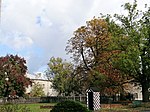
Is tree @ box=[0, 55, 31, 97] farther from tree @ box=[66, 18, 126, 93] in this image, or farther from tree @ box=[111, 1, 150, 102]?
tree @ box=[111, 1, 150, 102]

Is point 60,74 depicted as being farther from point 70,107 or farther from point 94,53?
point 70,107

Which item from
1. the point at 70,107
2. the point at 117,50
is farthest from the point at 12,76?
the point at 70,107

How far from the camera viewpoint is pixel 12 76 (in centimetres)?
6862

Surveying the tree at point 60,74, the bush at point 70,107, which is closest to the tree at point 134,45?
the bush at point 70,107

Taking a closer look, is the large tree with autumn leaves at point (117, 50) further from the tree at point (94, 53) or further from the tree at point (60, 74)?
the tree at point (60, 74)

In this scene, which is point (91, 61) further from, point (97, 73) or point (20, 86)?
point (20, 86)

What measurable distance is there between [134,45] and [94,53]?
14441 millimetres

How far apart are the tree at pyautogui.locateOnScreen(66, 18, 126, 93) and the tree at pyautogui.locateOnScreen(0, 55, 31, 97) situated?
16388 millimetres

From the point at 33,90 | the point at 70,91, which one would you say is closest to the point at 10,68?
the point at 70,91

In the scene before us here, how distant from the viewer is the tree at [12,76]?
6750cm

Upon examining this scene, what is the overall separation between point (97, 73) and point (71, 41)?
1096cm

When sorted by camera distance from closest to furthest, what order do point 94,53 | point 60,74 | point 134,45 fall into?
point 134,45 → point 94,53 → point 60,74

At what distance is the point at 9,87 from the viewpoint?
68.0m

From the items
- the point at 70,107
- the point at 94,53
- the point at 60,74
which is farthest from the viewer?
the point at 60,74
